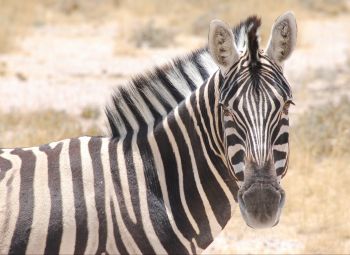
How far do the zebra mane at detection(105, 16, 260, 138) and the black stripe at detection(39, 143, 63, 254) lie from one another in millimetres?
346

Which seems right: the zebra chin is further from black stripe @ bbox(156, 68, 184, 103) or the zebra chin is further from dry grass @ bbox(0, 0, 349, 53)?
dry grass @ bbox(0, 0, 349, 53)

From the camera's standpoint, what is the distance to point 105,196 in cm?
356

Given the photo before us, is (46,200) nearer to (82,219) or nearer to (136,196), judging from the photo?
(82,219)

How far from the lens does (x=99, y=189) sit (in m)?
3.59

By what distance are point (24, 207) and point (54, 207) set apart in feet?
0.45

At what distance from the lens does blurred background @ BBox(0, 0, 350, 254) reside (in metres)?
6.76

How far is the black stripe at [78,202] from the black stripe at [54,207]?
0.07 meters

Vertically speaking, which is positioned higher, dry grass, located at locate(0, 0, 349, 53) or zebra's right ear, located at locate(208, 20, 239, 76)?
dry grass, located at locate(0, 0, 349, 53)

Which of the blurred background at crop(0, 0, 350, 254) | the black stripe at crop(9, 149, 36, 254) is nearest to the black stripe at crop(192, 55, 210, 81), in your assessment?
the black stripe at crop(9, 149, 36, 254)

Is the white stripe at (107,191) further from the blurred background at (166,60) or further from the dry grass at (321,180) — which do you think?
the dry grass at (321,180)

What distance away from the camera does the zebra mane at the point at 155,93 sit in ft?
12.5

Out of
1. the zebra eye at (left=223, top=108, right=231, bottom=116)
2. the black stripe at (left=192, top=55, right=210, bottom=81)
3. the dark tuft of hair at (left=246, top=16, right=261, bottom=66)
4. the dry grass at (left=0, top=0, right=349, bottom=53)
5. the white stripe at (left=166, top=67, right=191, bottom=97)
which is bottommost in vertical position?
the zebra eye at (left=223, top=108, right=231, bottom=116)

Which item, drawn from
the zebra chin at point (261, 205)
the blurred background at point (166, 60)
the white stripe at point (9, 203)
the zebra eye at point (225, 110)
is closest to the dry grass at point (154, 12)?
the blurred background at point (166, 60)

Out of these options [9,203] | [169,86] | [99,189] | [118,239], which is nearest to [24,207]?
[9,203]
